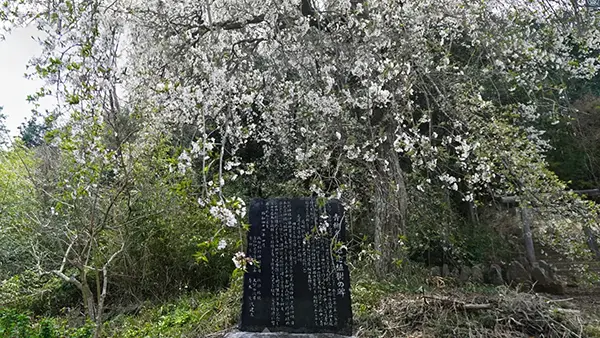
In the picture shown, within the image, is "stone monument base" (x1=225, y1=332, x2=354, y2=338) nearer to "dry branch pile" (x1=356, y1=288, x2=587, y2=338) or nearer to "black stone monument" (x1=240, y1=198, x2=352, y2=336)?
"black stone monument" (x1=240, y1=198, x2=352, y2=336)

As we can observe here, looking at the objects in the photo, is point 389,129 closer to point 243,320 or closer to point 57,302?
point 243,320

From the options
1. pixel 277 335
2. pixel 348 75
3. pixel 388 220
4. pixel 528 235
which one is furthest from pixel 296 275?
pixel 528 235

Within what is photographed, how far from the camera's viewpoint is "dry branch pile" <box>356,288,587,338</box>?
94.8 inches

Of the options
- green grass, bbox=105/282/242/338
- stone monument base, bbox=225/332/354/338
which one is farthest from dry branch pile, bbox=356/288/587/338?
green grass, bbox=105/282/242/338

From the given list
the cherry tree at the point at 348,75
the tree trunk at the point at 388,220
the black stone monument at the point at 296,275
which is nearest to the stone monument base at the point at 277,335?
the black stone monument at the point at 296,275

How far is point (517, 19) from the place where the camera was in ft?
9.27

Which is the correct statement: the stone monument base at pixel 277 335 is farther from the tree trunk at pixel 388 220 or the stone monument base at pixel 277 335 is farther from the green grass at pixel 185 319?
the tree trunk at pixel 388 220

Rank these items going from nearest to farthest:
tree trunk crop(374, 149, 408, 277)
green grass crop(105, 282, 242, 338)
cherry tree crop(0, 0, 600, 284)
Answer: cherry tree crop(0, 0, 600, 284) → green grass crop(105, 282, 242, 338) → tree trunk crop(374, 149, 408, 277)

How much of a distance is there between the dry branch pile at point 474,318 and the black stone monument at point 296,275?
0.28 m

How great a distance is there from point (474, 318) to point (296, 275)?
1245mm

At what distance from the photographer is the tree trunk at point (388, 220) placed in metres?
3.56

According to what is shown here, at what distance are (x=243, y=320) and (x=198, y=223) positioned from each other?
7.24 feet

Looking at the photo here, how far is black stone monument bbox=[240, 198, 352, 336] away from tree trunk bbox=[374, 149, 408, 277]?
2.53 feet

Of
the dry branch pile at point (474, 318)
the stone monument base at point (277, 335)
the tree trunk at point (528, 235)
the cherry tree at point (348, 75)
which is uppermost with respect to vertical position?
the cherry tree at point (348, 75)
